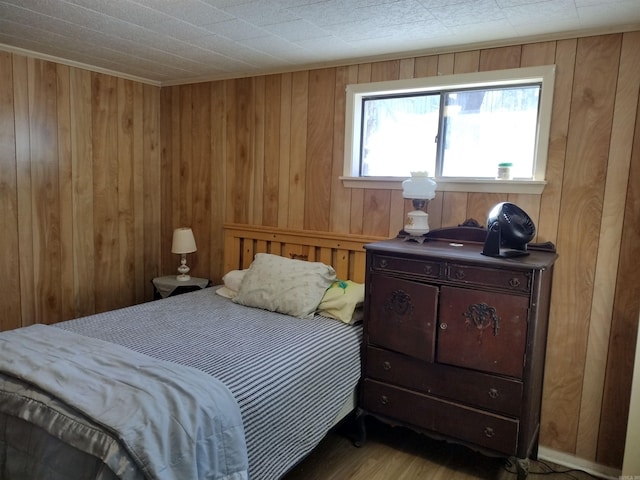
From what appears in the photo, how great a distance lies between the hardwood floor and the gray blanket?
0.87 m

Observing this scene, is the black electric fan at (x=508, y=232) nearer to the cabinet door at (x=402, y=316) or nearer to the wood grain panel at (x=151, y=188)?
the cabinet door at (x=402, y=316)

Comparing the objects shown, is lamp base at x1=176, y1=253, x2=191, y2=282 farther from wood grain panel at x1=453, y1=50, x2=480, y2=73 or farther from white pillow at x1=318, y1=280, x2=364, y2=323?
wood grain panel at x1=453, y1=50, x2=480, y2=73

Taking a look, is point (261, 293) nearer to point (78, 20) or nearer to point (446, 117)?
point (446, 117)

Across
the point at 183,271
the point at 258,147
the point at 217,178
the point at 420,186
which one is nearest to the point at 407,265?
the point at 420,186

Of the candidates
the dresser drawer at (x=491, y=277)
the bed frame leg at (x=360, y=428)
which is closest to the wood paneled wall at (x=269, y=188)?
the dresser drawer at (x=491, y=277)

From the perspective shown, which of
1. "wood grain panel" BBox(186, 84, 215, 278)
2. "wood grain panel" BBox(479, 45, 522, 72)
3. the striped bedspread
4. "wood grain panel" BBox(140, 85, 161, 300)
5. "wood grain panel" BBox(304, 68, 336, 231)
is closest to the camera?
the striped bedspread

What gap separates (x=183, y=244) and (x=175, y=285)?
318 mm

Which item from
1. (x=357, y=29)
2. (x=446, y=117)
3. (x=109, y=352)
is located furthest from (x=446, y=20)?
(x=109, y=352)

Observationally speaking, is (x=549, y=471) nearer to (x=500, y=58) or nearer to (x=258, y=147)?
(x=500, y=58)

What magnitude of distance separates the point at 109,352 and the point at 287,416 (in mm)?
773

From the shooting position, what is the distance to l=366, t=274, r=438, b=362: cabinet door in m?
2.22

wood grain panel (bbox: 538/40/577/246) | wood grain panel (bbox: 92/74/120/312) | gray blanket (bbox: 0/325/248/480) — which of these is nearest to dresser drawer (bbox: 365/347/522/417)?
wood grain panel (bbox: 538/40/577/246)

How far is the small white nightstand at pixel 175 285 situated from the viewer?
352cm

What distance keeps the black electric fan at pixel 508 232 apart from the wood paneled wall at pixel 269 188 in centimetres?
34
